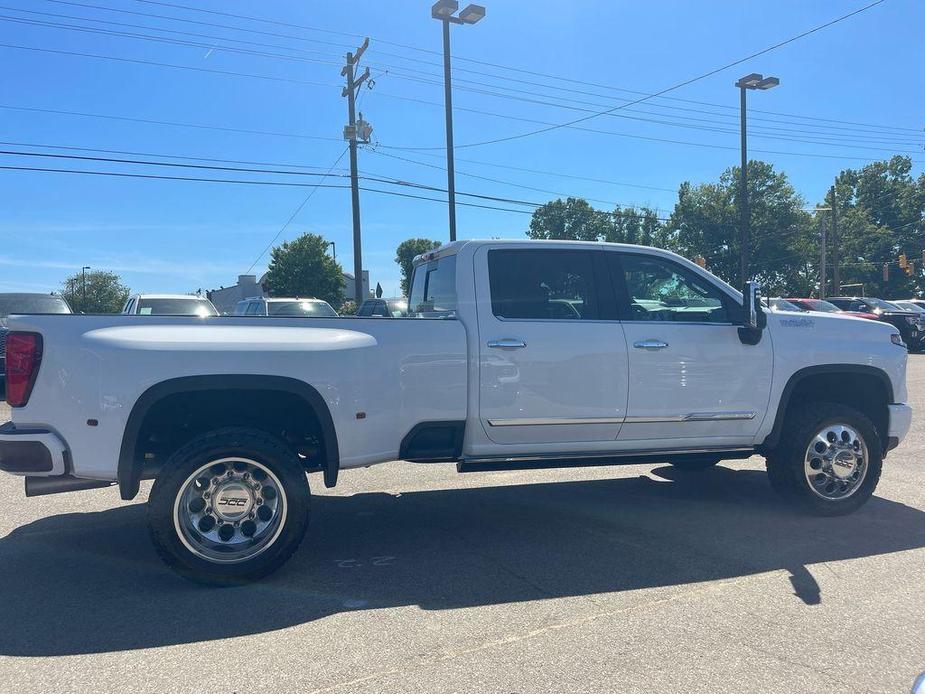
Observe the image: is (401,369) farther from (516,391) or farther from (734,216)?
(734,216)

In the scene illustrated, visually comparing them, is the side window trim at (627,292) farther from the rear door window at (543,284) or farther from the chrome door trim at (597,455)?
the chrome door trim at (597,455)

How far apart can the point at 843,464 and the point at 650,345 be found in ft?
6.09

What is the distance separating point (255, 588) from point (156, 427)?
1127mm

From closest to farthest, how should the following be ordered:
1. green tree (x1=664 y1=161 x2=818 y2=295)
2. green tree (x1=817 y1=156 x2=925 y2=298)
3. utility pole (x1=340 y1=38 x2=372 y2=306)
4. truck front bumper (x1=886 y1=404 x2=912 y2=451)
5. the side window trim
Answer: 1. the side window trim
2. truck front bumper (x1=886 y1=404 x2=912 y2=451)
3. utility pole (x1=340 y1=38 x2=372 y2=306)
4. green tree (x1=664 y1=161 x2=818 y2=295)
5. green tree (x1=817 y1=156 x2=925 y2=298)

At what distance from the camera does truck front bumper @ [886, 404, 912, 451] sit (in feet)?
18.4

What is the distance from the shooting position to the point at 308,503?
4203 millimetres

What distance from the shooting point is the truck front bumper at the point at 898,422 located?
5609 millimetres

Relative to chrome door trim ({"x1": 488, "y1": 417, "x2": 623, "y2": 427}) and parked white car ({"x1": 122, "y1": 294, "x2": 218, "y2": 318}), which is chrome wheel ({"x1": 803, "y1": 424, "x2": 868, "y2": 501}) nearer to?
chrome door trim ({"x1": 488, "y1": 417, "x2": 623, "y2": 427})

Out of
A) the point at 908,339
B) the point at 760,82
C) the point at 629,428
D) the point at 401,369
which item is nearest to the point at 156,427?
the point at 401,369

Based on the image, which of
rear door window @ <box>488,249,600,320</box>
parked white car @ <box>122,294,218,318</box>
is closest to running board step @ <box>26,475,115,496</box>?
rear door window @ <box>488,249,600,320</box>

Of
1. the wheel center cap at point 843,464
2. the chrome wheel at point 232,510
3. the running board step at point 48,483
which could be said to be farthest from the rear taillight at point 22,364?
the wheel center cap at point 843,464

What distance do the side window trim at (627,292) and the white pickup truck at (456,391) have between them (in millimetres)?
15

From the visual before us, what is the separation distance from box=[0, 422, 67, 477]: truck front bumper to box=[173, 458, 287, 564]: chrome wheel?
26.9 inches

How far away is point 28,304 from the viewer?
13461 millimetres
